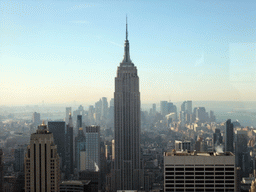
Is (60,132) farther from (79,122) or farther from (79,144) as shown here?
(79,144)

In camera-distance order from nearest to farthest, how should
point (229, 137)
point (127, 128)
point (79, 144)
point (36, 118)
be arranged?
point (36, 118) < point (229, 137) < point (79, 144) < point (127, 128)

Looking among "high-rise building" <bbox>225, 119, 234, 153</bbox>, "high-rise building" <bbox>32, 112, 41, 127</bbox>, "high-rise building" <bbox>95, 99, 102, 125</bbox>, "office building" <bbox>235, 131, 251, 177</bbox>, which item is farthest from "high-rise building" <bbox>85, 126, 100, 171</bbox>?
"office building" <bbox>235, 131, 251, 177</bbox>

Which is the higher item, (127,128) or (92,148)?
(127,128)

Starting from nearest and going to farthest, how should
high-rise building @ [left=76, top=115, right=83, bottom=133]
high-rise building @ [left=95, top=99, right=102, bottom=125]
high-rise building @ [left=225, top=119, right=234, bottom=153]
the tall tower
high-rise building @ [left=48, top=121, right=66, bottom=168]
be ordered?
high-rise building @ [left=225, top=119, right=234, bottom=153] → high-rise building @ [left=48, top=121, right=66, bottom=168] → high-rise building @ [left=95, top=99, right=102, bottom=125] → high-rise building @ [left=76, top=115, right=83, bottom=133] → the tall tower

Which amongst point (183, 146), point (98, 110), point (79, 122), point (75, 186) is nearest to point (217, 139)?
point (183, 146)

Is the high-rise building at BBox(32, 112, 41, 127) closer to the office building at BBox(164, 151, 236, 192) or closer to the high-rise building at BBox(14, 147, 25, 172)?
the high-rise building at BBox(14, 147, 25, 172)
